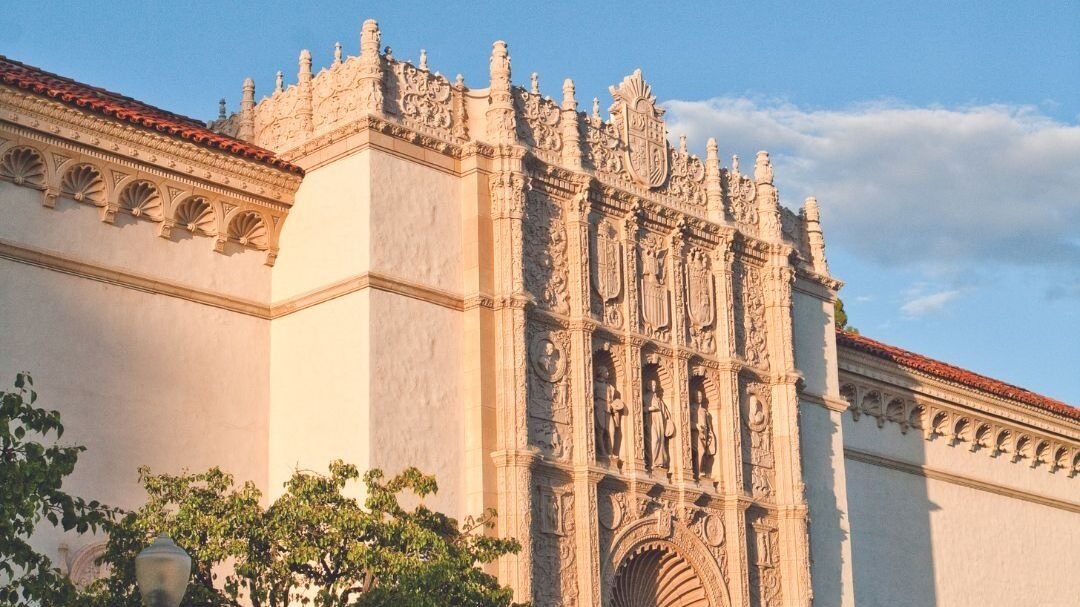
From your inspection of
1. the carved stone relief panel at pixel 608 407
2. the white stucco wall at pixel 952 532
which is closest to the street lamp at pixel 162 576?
the carved stone relief panel at pixel 608 407

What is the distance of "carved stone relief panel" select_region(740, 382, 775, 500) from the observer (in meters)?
24.7

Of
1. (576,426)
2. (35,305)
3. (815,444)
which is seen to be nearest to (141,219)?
(35,305)

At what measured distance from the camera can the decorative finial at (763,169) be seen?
86.8ft

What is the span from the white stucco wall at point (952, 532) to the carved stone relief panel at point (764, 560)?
193 inches

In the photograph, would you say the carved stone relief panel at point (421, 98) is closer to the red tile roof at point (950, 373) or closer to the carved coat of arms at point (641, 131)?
the carved coat of arms at point (641, 131)

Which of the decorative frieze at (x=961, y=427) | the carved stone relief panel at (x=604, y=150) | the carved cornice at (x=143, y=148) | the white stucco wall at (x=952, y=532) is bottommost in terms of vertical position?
the white stucco wall at (x=952, y=532)

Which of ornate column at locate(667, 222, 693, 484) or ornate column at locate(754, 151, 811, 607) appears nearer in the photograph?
ornate column at locate(667, 222, 693, 484)

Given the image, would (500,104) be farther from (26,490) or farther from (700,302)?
(26,490)

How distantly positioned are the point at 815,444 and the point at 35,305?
38.4 ft

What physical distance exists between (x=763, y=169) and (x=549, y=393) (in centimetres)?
619

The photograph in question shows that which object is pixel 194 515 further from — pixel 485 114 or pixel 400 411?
pixel 485 114

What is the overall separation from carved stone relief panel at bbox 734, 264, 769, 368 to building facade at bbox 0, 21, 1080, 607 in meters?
0.05

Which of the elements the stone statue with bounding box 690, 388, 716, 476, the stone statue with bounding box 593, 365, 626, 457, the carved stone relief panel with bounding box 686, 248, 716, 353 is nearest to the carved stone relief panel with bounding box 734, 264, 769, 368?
the carved stone relief panel with bounding box 686, 248, 716, 353

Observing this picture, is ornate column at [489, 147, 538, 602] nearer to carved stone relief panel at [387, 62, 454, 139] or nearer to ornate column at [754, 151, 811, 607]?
carved stone relief panel at [387, 62, 454, 139]
